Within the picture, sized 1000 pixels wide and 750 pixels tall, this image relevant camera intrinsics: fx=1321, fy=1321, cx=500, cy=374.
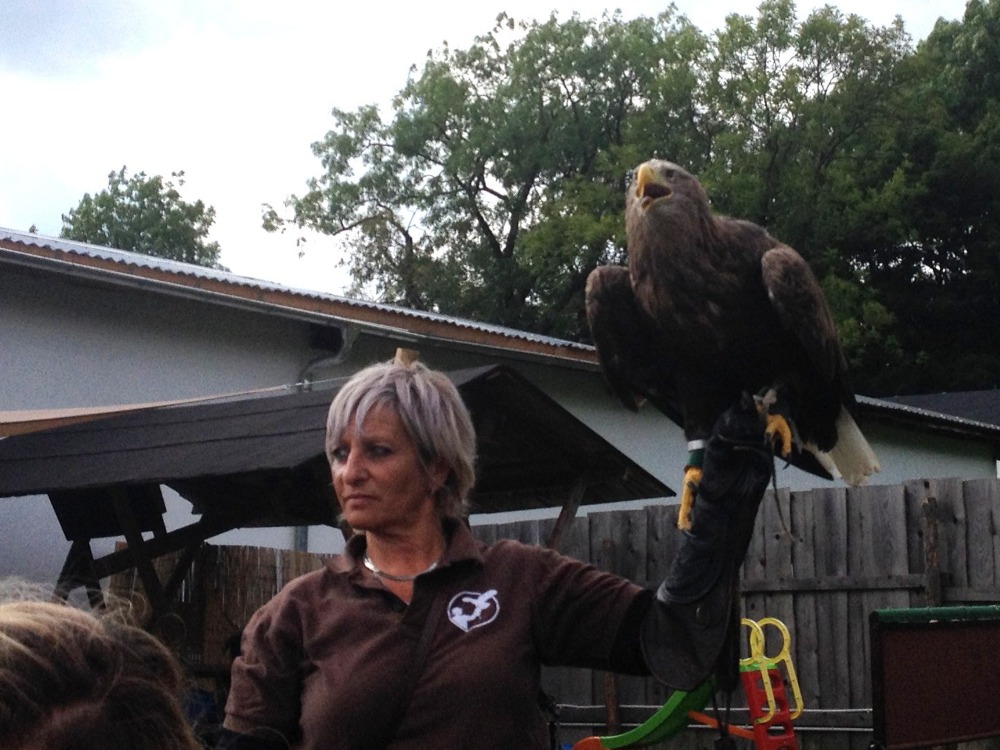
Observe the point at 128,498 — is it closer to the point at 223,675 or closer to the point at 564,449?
the point at 223,675

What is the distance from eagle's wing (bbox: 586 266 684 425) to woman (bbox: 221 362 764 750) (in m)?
2.00

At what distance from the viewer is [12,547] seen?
941cm

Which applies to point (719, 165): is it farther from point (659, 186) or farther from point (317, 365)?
point (659, 186)

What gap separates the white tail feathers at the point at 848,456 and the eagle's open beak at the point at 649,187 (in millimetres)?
1025

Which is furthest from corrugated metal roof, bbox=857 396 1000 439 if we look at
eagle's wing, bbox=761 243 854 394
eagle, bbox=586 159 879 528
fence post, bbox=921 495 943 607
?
eagle's wing, bbox=761 243 854 394

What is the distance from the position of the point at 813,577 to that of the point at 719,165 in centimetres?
1961

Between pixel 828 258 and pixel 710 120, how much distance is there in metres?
6.88

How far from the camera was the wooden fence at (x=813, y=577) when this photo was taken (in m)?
6.86

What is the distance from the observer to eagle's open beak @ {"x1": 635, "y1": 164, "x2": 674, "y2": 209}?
3986 millimetres

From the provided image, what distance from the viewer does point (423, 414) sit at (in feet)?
7.80

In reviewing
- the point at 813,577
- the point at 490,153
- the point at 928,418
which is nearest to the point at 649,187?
the point at 813,577

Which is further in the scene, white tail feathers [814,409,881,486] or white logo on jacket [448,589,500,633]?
white tail feathers [814,409,881,486]

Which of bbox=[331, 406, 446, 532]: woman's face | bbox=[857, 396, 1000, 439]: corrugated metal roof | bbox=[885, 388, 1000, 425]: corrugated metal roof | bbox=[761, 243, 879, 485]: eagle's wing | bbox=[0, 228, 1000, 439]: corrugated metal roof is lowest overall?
bbox=[331, 406, 446, 532]: woman's face

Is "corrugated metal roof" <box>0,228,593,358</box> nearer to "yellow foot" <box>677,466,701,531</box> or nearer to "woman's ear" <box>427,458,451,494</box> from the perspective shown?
"yellow foot" <box>677,466,701,531</box>
